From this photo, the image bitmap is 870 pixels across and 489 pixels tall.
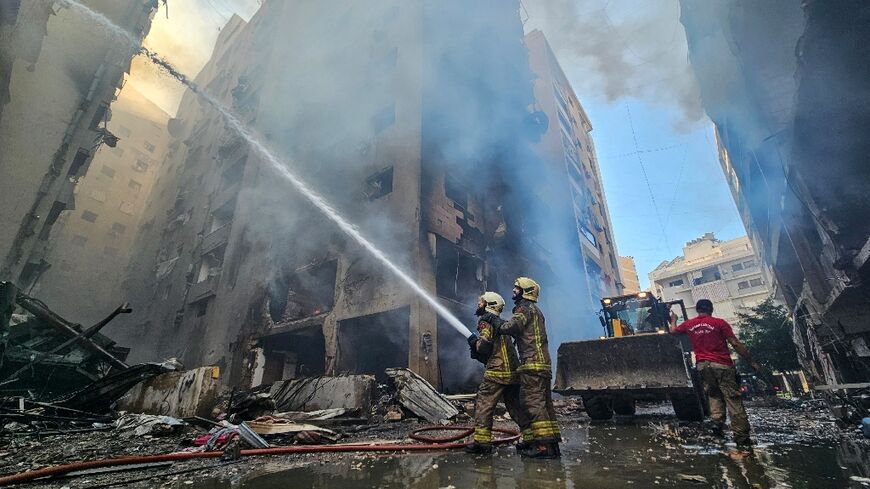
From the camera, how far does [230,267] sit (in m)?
18.4

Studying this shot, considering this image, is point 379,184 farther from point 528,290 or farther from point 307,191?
point 528,290

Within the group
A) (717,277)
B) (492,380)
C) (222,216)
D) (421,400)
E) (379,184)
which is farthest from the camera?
(717,277)

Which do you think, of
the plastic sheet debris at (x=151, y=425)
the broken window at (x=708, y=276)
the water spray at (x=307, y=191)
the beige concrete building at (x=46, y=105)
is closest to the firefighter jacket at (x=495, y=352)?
the water spray at (x=307, y=191)

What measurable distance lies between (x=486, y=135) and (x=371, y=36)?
7638mm

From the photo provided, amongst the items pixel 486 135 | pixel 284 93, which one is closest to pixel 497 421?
pixel 486 135

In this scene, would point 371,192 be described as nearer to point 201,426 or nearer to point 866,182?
point 201,426

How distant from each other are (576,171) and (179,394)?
3031 centimetres

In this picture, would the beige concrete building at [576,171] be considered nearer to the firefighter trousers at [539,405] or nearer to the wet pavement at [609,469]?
the wet pavement at [609,469]

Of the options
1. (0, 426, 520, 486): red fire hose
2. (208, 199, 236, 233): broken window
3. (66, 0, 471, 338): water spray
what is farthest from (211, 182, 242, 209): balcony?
(0, 426, 520, 486): red fire hose

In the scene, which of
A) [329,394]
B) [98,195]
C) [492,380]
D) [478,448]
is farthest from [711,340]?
[98,195]

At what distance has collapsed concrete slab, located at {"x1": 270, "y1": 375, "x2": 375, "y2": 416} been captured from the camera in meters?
7.28

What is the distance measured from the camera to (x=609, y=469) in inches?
115

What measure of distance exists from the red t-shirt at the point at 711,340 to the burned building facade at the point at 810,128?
4415 millimetres

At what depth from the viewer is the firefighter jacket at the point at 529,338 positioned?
3762mm
